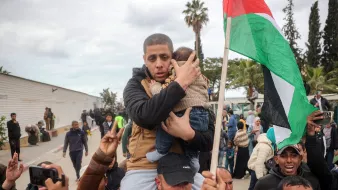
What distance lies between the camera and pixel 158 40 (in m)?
2.11

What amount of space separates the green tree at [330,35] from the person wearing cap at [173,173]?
43.9 metres

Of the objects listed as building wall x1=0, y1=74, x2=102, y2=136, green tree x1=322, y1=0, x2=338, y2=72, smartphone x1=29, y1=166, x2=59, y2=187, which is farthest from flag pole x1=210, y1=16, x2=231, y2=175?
green tree x1=322, y1=0, x2=338, y2=72

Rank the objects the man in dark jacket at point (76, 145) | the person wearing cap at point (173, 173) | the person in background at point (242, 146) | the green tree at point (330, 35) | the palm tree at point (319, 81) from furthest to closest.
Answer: the green tree at point (330, 35), the palm tree at point (319, 81), the man in dark jacket at point (76, 145), the person in background at point (242, 146), the person wearing cap at point (173, 173)

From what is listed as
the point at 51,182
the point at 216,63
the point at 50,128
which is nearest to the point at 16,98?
the point at 50,128

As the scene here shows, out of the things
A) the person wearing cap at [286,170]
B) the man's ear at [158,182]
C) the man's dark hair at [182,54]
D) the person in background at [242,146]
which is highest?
the man's dark hair at [182,54]

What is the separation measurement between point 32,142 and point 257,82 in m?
23.7

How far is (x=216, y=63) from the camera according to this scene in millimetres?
56125

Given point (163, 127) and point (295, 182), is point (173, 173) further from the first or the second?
point (295, 182)

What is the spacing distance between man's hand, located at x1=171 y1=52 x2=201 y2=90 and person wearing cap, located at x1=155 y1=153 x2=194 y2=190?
1.58 feet

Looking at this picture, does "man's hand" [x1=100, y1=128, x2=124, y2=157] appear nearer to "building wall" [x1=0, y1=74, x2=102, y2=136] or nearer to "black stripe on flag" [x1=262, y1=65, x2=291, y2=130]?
"black stripe on flag" [x1=262, y1=65, x2=291, y2=130]

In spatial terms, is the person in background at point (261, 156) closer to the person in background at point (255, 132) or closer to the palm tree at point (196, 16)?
the person in background at point (255, 132)

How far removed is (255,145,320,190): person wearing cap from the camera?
136 inches

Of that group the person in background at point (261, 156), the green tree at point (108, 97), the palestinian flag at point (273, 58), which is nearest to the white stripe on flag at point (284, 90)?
the palestinian flag at point (273, 58)

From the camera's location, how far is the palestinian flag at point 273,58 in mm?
2494
